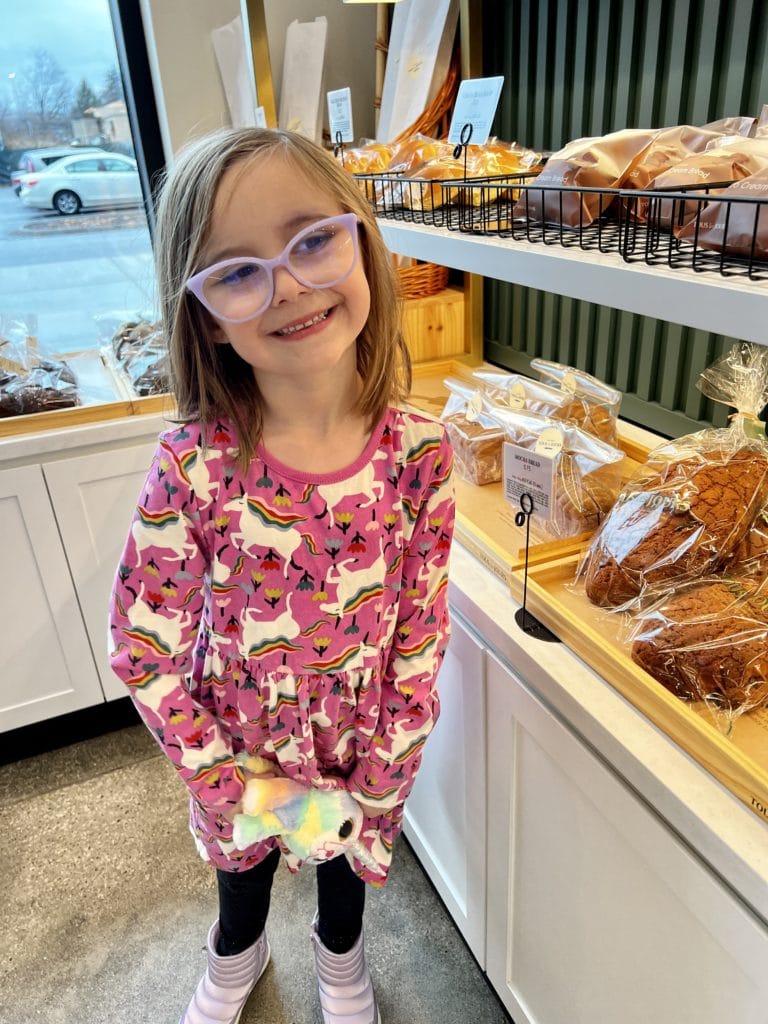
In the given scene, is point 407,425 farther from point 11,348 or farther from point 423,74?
point 11,348

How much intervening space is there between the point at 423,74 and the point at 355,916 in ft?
5.72

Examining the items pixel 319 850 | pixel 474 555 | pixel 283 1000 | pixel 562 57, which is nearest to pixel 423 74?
pixel 562 57

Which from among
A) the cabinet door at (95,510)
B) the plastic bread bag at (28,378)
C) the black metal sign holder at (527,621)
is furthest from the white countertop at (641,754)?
the plastic bread bag at (28,378)

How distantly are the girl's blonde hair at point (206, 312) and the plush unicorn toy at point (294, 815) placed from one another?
466mm

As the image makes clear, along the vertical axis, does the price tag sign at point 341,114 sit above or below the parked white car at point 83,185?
above

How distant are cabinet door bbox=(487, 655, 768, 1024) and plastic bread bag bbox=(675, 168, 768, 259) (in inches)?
22.5

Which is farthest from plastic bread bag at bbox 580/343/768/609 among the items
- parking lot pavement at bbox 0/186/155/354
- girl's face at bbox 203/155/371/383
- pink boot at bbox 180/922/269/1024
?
parking lot pavement at bbox 0/186/155/354

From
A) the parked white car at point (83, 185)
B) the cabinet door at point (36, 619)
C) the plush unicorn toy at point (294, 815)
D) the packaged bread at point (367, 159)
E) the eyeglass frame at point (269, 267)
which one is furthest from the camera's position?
the parked white car at point (83, 185)

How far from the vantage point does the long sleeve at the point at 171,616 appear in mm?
910

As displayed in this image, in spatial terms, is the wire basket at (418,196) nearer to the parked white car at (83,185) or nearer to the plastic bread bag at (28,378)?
the plastic bread bag at (28,378)

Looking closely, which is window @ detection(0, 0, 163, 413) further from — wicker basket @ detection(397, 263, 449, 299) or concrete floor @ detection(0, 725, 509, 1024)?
concrete floor @ detection(0, 725, 509, 1024)

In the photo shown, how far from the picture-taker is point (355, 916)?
1.34m

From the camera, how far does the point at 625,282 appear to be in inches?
30.4

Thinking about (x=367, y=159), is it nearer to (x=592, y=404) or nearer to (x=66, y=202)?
(x=592, y=404)
